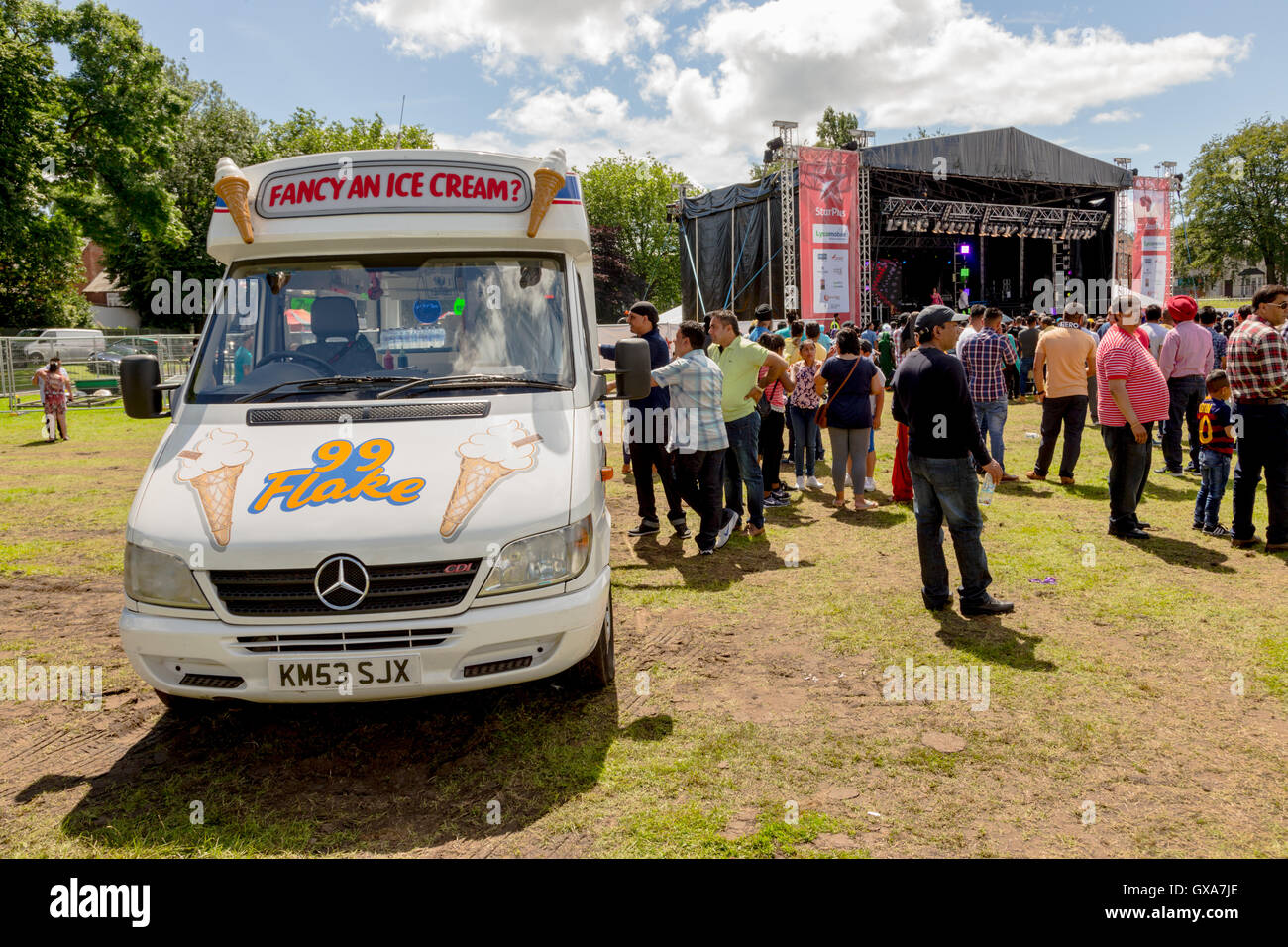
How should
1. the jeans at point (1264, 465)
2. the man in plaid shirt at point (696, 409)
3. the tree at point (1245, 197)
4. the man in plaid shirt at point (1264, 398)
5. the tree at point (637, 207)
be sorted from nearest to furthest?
the man in plaid shirt at point (1264, 398) → the jeans at point (1264, 465) → the man in plaid shirt at point (696, 409) → the tree at point (1245, 197) → the tree at point (637, 207)

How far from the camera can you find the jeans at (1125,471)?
7234mm

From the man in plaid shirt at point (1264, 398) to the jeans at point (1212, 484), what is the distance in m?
0.73

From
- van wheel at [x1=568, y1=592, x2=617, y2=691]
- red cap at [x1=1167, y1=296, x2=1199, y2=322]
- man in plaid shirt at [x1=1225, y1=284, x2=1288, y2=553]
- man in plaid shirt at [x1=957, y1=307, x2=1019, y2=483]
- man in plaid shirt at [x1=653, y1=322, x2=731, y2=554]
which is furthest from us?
man in plaid shirt at [x1=957, y1=307, x2=1019, y2=483]

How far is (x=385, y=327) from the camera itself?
430 cm

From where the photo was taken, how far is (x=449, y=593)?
3.42m

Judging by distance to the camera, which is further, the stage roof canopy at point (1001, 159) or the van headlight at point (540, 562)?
the stage roof canopy at point (1001, 159)

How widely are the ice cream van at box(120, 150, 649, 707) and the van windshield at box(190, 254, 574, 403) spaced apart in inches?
0.5

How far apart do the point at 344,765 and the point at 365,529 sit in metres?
1.25

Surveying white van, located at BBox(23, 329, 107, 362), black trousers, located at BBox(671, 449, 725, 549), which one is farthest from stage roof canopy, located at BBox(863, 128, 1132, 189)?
white van, located at BBox(23, 329, 107, 362)

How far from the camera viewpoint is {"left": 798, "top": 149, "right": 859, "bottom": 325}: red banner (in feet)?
66.9

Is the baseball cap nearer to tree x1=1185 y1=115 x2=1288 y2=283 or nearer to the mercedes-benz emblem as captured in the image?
the mercedes-benz emblem

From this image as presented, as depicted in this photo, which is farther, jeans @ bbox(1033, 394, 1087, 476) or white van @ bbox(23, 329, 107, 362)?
white van @ bbox(23, 329, 107, 362)

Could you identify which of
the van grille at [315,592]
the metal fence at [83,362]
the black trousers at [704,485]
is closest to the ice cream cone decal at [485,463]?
the van grille at [315,592]

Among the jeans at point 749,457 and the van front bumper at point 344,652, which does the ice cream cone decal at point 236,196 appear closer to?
the van front bumper at point 344,652
